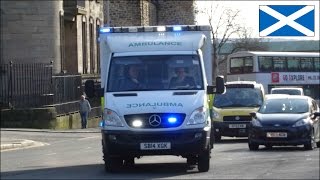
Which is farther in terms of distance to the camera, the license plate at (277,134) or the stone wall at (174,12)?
the stone wall at (174,12)

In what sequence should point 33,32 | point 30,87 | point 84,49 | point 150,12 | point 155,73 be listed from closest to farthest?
point 155,73
point 30,87
point 33,32
point 84,49
point 150,12

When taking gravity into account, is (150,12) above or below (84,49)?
above

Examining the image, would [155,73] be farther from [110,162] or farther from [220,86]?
[110,162]

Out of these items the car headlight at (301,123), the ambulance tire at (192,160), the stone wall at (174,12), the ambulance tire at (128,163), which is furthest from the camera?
the stone wall at (174,12)

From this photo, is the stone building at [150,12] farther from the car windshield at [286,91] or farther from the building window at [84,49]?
the car windshield at [286,91]

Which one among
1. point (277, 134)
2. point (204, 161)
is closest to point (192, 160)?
point (204, 161)

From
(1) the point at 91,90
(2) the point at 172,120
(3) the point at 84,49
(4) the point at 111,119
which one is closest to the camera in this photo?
A: (2) the point at 172,120

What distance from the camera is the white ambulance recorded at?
15438 millimetres

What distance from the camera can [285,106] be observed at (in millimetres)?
23266

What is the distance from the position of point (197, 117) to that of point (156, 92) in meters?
0.99

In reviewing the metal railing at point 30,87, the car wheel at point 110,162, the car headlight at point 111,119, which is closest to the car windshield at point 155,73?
the car headlight at point 111,119

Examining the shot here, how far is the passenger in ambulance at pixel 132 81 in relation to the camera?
53.1 ft

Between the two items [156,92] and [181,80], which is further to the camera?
[181,80]

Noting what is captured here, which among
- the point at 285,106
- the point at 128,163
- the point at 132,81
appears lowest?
the point at 128,163
